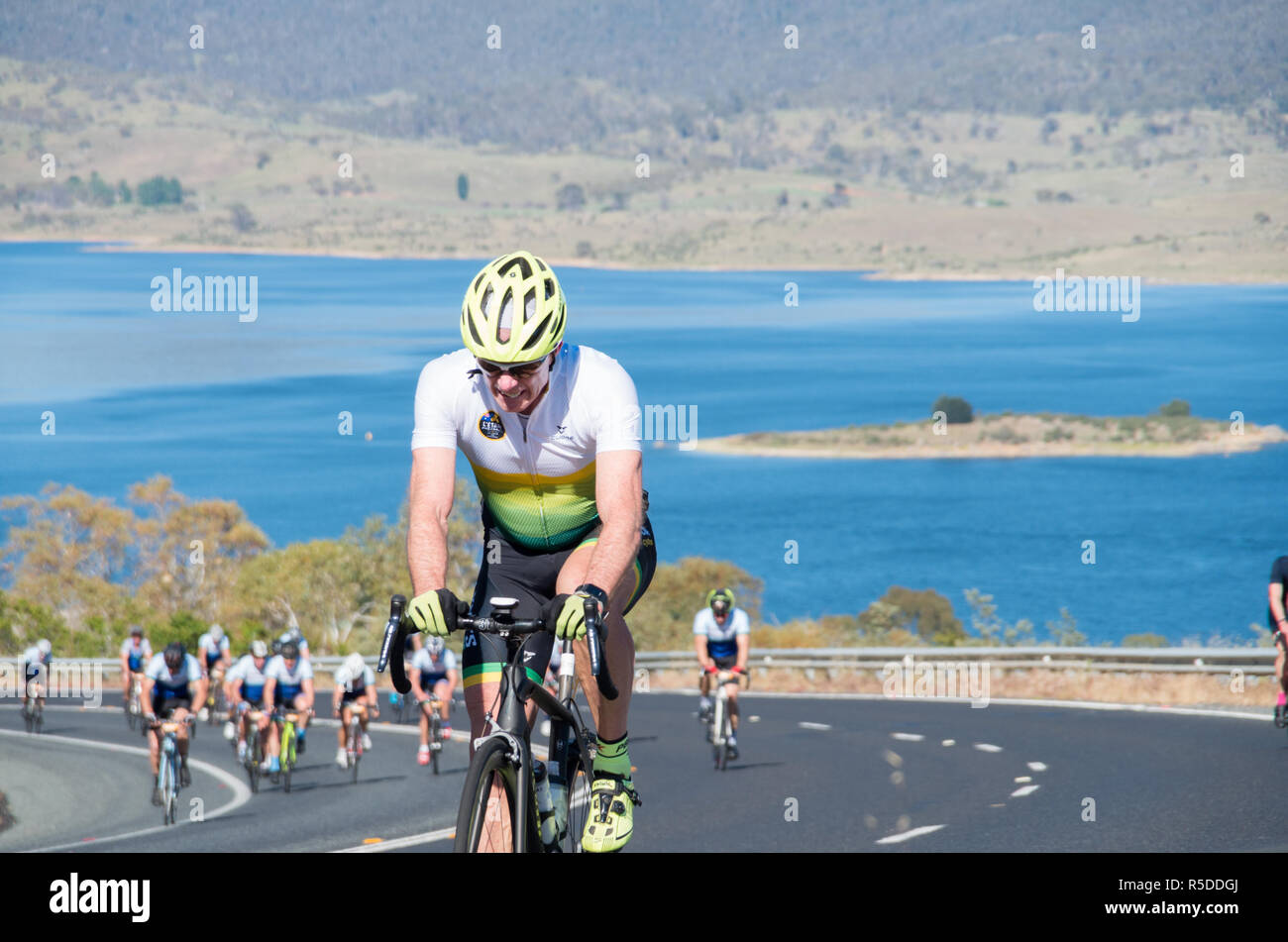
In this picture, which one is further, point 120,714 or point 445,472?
point 120,714

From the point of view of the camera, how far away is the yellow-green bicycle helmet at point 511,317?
201 inches

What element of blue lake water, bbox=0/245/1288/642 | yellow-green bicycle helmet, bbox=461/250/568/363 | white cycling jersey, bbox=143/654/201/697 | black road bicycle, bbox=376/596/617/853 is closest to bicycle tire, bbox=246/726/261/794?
white cycling jersey, bbox=143/654/201/697

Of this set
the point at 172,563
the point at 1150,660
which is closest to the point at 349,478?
the point at 172,563

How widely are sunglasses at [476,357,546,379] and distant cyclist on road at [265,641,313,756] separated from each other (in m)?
13.3

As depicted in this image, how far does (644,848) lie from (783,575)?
309 feet

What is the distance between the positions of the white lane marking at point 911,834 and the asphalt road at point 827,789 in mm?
56

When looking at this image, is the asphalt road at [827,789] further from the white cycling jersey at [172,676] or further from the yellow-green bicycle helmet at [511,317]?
the yellow-green bicycle helmet at [511,317]

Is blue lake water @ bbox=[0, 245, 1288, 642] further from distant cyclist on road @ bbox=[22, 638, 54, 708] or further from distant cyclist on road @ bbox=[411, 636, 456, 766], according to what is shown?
distant cyclist on road @ bbox=[411, 636, 456, 766]

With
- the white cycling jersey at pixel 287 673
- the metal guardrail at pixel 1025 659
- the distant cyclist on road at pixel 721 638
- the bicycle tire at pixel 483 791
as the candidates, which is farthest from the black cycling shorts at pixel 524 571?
the metal guardrail at pixel 1025 659

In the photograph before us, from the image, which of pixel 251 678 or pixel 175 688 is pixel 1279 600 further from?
pixel 251 678

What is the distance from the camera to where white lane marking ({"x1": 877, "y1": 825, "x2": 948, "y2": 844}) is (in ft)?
37.3
